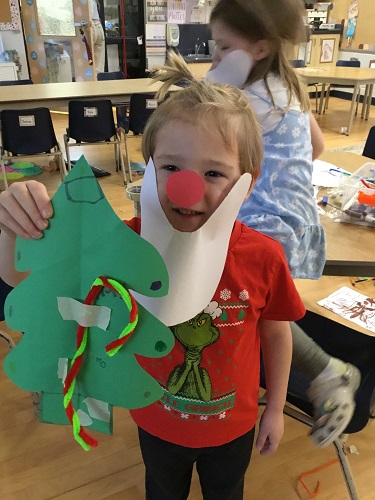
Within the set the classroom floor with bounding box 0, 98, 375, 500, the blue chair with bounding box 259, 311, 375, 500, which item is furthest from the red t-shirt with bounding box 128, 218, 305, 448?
the classroom floor with bounding box 0, 98, 375, 500

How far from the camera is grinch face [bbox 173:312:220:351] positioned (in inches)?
30.4

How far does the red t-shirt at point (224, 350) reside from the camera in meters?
0.78

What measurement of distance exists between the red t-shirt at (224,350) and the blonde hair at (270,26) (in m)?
0.56

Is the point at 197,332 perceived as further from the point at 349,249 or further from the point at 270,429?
the point at 349,249

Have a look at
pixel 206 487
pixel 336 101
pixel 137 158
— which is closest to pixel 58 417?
pixel 206 487

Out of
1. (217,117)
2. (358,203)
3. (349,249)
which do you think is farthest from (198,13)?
(217,117)

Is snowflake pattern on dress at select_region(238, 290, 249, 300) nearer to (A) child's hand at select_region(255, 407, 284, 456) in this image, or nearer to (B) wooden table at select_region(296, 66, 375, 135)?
(A) child's hand at select_region(255, 407, 284, 456)

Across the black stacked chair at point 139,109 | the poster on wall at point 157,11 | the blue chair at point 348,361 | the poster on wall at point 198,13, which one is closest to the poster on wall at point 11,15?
the poster on wall at point 157,11

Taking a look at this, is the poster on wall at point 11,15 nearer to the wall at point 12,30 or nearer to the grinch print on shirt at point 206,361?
the wall at point 12,30

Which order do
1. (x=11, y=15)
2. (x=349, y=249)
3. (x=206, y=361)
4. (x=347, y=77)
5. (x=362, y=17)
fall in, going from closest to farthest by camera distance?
(x=206, y=361)
(x=349, y=249)
(x=347, y=77)
(x=11, y=15)
(x=362, y=17)

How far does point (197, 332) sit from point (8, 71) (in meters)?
6.15

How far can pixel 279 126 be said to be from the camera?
1.17 metres

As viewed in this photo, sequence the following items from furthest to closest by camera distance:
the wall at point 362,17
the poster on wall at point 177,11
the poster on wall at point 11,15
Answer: the poster on wall at point 177,11 < the wall at point 362,17 < the poster on wall at point 11,15

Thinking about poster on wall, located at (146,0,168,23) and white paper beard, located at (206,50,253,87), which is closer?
white paper beard, located at (206,50,253,87)
